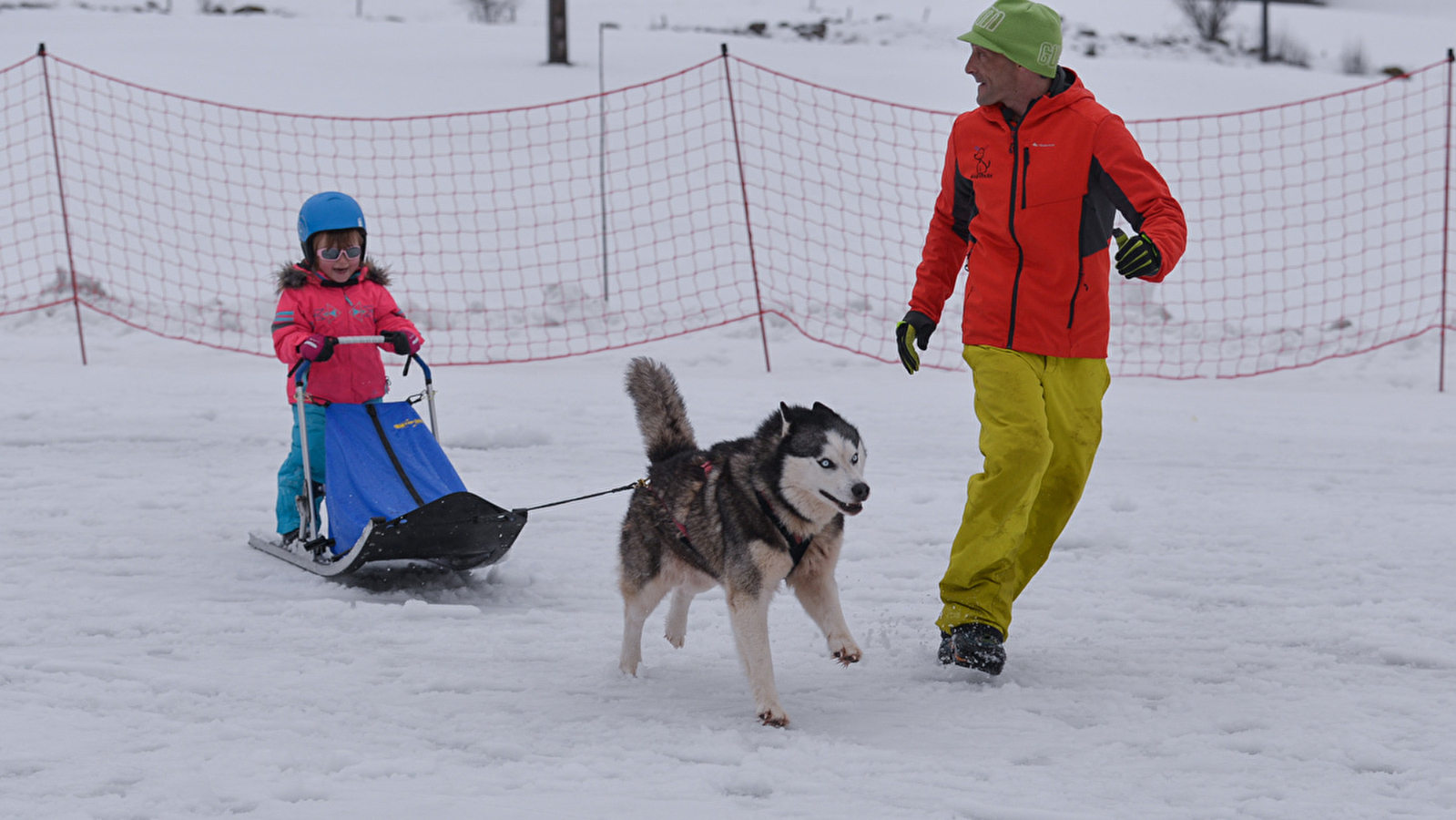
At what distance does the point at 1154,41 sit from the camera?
25938mm

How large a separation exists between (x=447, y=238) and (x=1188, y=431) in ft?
27.5

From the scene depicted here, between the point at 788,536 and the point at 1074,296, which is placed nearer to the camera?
the point at 788,536

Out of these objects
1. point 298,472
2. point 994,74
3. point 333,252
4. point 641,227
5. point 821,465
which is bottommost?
point 641,227

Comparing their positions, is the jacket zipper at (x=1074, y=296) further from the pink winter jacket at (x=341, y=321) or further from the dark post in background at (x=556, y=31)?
the dark post in background at (x=556, y=31)

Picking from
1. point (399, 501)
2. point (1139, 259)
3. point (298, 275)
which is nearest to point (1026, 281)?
point (1139, 259)

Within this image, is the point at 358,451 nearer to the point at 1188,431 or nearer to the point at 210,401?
the point at 210,401

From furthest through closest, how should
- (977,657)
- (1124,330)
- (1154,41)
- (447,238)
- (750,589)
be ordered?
(1154,41)
(447,238)
(1124,330)
(977,657)
(750,589)

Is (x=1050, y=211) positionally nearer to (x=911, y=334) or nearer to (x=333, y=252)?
(x=911, y=334)

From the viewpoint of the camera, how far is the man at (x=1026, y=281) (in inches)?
138

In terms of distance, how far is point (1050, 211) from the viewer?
3.56m

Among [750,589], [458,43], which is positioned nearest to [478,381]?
[750,589]

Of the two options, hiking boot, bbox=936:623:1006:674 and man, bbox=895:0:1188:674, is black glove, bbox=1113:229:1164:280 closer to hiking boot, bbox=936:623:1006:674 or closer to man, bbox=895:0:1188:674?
man, bbox=895:0:1188:674

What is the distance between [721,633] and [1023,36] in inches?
84.8

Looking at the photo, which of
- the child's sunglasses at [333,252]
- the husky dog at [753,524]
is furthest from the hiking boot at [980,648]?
the child's sunglasses at [333,252]
